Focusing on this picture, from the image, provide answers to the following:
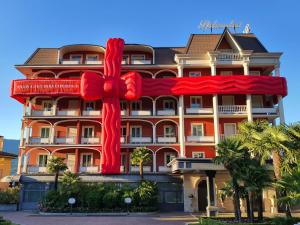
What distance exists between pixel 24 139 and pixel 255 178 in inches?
1202

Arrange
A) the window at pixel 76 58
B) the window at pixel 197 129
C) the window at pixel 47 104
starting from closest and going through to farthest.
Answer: the window at pixel 197 129 → the window at pixel 47 104 → the window at pixel 76 58

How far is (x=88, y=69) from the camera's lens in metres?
42.1

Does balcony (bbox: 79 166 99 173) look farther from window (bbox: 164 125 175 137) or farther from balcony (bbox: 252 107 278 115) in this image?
balcony (bbox: 252 107 278 115)

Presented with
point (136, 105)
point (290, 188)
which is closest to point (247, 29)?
point (136, 105)

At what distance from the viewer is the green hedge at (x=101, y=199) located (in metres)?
31.5

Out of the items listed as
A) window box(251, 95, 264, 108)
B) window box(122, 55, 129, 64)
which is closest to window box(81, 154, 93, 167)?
window box(122, 55, 129, 64)

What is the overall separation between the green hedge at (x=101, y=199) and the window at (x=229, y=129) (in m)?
13.3

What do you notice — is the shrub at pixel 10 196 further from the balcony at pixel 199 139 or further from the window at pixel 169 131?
the balcony at pixel 199 139

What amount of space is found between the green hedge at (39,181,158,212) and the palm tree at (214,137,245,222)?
11459mm

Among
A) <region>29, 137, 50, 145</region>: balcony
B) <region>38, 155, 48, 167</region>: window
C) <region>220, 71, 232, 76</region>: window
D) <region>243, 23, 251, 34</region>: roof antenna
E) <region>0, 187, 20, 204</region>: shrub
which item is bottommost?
<region>0, 187, 20, 204</region>: shrub

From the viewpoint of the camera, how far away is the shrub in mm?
37094

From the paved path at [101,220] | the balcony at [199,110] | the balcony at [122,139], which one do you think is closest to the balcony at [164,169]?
the balcony at [122,139]

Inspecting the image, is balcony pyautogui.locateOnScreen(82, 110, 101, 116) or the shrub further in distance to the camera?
balcony pyautogui.locateOnScreen(82, 110, 101, 116)

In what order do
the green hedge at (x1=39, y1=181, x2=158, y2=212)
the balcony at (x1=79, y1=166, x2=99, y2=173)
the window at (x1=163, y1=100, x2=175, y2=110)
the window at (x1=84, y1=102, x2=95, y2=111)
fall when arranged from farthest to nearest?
the window at (x1=163, y1=100, x2=175, y2=110) < the window at (x1=84, y1=102, x2=95, y2=111) < the balcony at (x1=79, y1=166, x2=99, y2=173) < the green hedge at (x1=39, y1=181, x2=158, y2=212)
